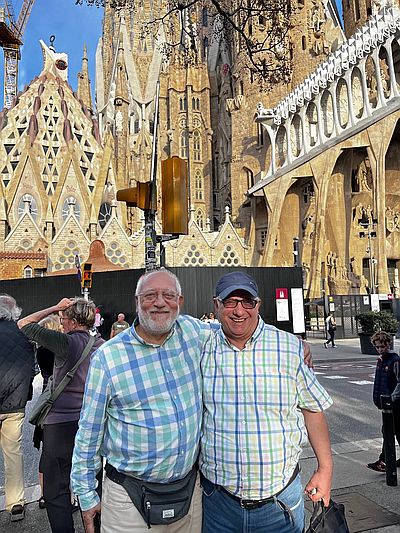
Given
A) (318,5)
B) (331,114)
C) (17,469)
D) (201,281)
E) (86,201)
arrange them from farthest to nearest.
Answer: (86,201), (318,5), (331,114), (201,281), (17,469)

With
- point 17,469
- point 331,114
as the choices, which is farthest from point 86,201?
point 17,469

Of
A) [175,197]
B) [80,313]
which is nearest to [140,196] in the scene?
[175,197]

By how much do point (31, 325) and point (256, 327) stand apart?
1.48 metres

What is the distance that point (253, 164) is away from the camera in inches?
1407

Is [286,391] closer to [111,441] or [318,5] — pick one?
[111,441]

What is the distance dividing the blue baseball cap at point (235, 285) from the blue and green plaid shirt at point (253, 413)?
0.62 ft

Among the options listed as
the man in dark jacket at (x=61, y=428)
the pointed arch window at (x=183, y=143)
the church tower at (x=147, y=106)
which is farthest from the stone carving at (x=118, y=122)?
the man in dark jacket at (x=61, y=428)

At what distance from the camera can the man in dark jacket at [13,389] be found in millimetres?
3474

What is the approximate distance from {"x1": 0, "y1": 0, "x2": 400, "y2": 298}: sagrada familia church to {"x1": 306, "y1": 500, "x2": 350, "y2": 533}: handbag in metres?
21.3

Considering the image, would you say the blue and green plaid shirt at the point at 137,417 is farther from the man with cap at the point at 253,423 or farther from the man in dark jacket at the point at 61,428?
the man in dark jacket at the point at 61,428

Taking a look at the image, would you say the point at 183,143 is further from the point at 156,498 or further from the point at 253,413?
the point at 156,498

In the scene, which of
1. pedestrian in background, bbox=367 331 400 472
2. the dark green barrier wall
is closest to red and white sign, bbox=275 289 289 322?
the dark green barrier wall

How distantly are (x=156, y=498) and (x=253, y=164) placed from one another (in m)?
35.2

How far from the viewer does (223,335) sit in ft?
6.89
